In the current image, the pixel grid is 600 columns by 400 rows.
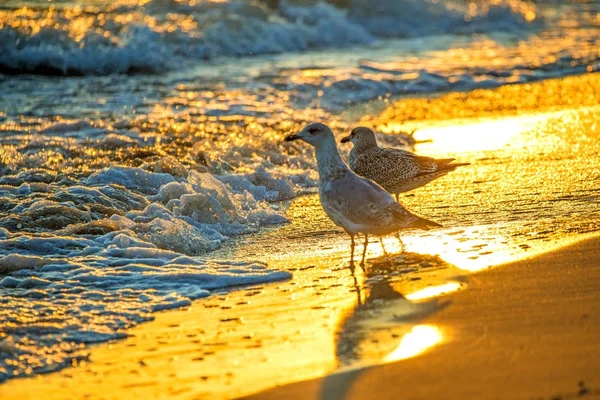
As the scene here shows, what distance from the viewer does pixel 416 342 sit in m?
5.18

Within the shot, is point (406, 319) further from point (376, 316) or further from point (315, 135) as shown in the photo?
point (315, 135)

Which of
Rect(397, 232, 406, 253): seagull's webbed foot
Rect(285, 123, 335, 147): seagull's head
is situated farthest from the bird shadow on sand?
Rect(285, 123, 335, 147): seagull's head

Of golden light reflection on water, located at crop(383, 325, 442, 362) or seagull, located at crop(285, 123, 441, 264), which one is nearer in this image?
golden light reflection on water, located at crop(383, 325, 442, 362)

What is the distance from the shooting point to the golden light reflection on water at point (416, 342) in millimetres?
4977

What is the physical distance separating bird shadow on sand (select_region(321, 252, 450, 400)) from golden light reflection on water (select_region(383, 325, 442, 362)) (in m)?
0.03

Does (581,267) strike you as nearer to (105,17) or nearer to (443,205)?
(443,205)

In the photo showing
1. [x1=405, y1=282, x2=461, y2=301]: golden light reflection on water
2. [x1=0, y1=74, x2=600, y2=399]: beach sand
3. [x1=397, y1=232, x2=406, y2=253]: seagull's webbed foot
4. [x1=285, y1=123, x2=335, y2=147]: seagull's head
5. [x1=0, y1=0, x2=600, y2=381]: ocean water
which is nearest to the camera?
[x1=0, y1=74, x2=600, y2=399]: beach sand

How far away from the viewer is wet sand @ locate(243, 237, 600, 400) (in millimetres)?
4516

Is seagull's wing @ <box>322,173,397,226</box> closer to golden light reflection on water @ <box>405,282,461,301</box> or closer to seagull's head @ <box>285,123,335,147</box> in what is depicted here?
seagull's head @ <box>285,123,335,147</box>

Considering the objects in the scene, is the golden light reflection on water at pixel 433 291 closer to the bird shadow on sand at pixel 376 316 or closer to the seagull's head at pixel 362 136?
the bird shadow on sand at pixel 376 316

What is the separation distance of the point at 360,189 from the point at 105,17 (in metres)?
14.7

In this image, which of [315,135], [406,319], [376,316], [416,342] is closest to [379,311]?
[376,316]

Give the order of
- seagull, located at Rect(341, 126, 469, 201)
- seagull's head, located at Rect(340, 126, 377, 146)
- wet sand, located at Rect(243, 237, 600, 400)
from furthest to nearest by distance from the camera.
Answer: seagull's head, located at Rect(340, 126, 377, 146) → seagull, located at Rect(341, 126, 469, 201) → wet sand, located at Rect(243, 237, 600, 400)

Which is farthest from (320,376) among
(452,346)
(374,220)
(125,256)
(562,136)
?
(562,136)
